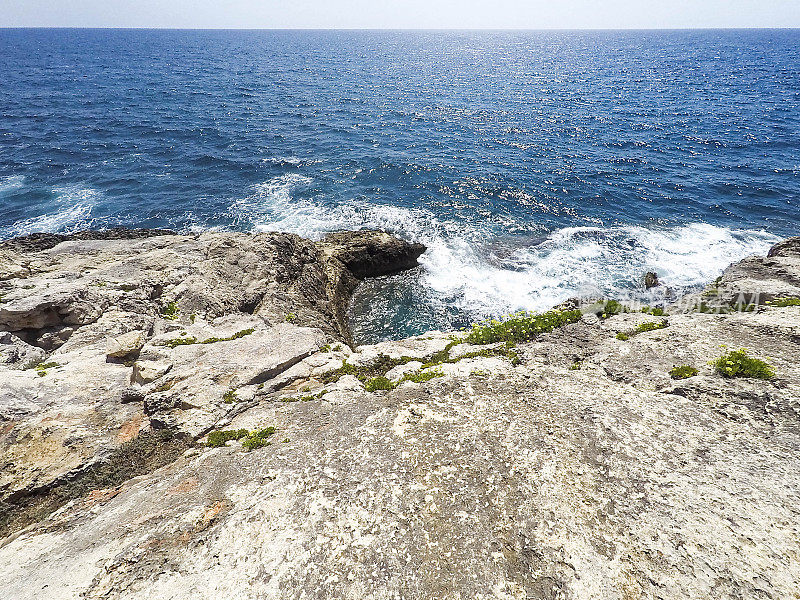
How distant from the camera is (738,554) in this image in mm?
7867

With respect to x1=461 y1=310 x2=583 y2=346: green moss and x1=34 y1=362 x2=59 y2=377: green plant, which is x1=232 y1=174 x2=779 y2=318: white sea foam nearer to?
x1=461 y1=310 x2=583 y2=346: green moss

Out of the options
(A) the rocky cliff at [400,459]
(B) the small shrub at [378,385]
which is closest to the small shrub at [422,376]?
(A) the rocky cliff at [400,459]

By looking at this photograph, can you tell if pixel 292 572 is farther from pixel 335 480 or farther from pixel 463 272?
pixel 463 272

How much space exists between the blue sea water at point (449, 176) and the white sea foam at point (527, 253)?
0.20 meters

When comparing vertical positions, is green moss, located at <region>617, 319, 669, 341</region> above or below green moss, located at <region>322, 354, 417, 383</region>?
above

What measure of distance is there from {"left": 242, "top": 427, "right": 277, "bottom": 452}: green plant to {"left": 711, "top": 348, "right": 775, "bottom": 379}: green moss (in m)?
14.5

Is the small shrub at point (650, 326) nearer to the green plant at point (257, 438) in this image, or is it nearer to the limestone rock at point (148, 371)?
the green plant at point (257, 438)

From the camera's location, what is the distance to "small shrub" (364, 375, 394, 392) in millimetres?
14023

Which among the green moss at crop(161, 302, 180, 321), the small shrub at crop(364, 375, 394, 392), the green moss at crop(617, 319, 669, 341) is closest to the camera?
the small shrub at crop(364, 375, 394, 392)

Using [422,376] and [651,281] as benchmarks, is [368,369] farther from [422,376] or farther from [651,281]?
[651,281]

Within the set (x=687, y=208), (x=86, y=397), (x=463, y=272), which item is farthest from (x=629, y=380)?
(x=687, y=208)

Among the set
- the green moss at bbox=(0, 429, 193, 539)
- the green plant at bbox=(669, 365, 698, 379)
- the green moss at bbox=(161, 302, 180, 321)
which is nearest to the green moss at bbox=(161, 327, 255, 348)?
the green moss at bbox=(161, 302, 180, 321)

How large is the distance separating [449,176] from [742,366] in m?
45.2

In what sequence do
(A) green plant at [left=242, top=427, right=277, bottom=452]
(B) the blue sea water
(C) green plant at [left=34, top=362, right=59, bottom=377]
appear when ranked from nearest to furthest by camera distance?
(A) green plant at [left=242, top=427, right=277, bottom=452], (C) green plant at [left=34, top=362, right=59, bottom=377], (B) the blue sea water
